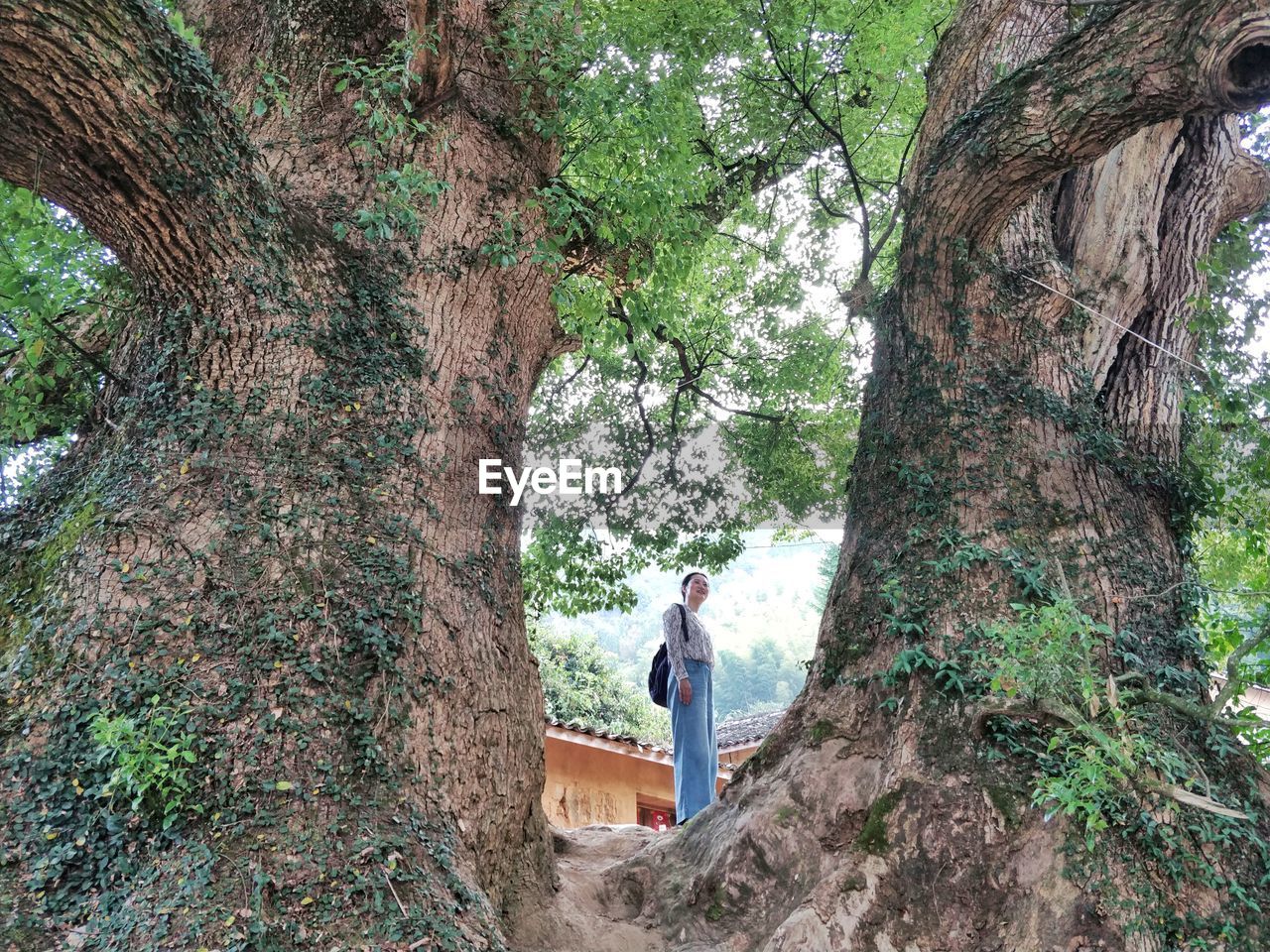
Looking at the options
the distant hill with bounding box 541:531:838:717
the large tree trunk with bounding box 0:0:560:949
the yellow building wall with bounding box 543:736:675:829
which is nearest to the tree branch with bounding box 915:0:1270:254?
the large tree trunk with bounding box 0:0:560:949

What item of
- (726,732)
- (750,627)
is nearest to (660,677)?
(726,732)

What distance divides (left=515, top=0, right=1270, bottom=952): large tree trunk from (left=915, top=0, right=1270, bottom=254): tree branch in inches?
0.5

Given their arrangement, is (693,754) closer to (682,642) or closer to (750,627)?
(682,642)

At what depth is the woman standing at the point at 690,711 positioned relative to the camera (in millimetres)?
6098

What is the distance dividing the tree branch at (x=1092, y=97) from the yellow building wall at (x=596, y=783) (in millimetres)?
8508

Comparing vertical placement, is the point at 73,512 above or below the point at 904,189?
below

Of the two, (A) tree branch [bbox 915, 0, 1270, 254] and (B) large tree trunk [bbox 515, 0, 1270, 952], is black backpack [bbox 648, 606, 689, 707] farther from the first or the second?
(A) tree branch [bbox 915, 0, 1270, 254]

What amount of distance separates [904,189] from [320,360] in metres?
4.15

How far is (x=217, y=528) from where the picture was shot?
11.5 ft

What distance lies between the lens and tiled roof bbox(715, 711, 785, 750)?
1371cm

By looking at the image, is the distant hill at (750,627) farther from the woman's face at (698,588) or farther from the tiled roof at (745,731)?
the woman's face at (698,588)

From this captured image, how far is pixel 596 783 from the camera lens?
39.0 feet

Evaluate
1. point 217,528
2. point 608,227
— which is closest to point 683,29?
point 608,227

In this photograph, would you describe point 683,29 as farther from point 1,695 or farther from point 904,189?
point 1,695
